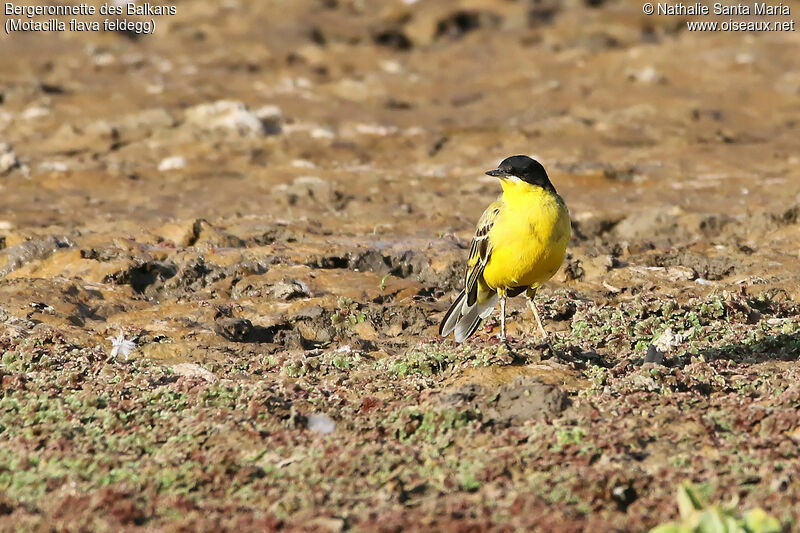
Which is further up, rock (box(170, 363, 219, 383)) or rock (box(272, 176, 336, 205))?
rock (box(170, 363, 219, 383))

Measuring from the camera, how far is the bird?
802 centimetres

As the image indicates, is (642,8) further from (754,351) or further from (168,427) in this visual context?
(168,427)

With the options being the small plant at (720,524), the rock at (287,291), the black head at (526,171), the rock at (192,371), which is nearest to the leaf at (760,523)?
the small plant at (720,524)

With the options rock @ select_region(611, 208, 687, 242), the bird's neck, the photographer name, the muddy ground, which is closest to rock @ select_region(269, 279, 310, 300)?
the muddy ground

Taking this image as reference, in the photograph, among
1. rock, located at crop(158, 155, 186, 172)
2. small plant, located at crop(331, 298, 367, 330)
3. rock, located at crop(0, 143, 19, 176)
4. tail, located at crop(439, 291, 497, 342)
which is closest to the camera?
tail, located at crop(439, 291, 497, 342)

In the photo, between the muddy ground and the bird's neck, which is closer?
the muddy ground

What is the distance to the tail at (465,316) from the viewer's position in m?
8.84

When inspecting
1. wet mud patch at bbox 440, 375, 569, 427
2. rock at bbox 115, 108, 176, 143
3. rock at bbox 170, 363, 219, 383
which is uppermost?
wet mud patch at bbox 440, 375, 569, 427

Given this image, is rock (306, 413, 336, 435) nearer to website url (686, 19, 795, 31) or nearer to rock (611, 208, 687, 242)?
rock (611, 208, 687, 242)

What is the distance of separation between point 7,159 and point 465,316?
31.3 ft

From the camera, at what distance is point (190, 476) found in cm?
620

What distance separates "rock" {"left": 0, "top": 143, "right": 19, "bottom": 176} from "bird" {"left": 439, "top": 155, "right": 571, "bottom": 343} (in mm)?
9555

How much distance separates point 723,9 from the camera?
26.1 m

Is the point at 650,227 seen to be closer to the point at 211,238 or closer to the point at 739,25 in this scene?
the point at 211,238
